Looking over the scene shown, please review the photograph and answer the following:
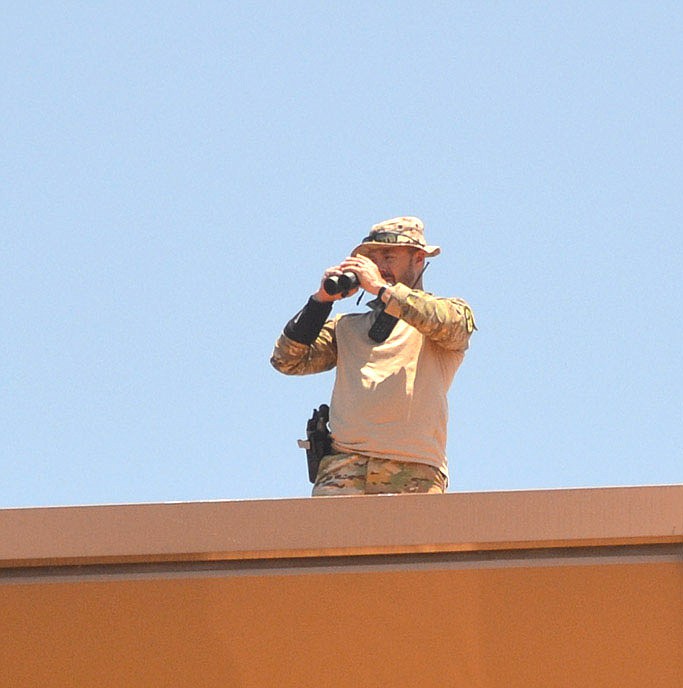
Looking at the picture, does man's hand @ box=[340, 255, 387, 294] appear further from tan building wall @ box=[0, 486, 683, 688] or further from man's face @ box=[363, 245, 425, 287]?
tan building wall @ box=[0, 486, 683, 688]

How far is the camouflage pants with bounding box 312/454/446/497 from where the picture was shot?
404 centimetres

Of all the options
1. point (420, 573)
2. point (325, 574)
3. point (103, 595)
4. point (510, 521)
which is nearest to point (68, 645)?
point (103, 595)

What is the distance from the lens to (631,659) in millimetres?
2645

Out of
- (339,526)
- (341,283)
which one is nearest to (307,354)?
(341,283)

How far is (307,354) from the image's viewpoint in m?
4.34

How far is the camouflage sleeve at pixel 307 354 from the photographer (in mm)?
4266

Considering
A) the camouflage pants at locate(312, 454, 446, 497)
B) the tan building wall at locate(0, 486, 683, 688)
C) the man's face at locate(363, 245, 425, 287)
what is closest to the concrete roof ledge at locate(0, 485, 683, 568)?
the tan building wall at locate(0, 486, 683, 688)

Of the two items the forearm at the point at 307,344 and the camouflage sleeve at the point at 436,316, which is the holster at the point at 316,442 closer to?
the forearm at the point at 307,344

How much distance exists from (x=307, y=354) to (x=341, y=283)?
0.84 ft

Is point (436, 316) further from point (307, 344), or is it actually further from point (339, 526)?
point (339, 526)

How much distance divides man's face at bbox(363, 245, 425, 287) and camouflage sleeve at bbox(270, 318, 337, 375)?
0.22 m

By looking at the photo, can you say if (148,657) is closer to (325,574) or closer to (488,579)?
(325,574)

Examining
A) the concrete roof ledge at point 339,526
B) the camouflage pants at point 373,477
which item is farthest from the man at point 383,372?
the concrete roof ledge at point 339,526

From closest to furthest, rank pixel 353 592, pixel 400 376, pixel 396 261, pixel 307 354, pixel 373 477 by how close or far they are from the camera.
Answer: pixel 353 592, pixel 373 477, pixel 400 376, pixel 307 354, pixel 396 261
